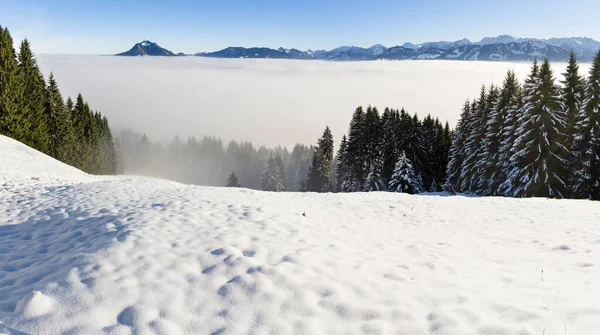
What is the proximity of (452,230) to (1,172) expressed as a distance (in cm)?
2475

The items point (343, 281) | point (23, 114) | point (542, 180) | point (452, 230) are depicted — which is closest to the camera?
point (343, 281)

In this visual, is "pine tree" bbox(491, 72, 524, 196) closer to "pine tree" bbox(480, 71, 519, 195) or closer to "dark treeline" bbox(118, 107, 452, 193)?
"pine tree" bbox(480, 71, 519, 195)

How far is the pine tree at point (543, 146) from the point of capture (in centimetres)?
2505

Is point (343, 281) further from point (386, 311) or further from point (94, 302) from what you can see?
point (94, 302)

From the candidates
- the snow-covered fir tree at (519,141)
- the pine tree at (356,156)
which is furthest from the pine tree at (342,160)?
the snow-covered fir tree at (519,141)

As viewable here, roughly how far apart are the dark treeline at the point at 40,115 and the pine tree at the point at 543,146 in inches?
2047

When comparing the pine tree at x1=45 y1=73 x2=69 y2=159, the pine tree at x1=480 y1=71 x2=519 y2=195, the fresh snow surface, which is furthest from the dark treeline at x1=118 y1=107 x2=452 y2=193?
the fresh snow surface

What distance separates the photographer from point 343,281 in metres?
5.18

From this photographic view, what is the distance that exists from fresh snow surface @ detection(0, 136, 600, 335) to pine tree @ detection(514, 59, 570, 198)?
16.5 metres

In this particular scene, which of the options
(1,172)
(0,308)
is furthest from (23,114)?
(0,308)

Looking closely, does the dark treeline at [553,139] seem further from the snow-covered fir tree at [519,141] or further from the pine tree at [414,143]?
the pine tree at [414,143]

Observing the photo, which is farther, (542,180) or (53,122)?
(53,122)

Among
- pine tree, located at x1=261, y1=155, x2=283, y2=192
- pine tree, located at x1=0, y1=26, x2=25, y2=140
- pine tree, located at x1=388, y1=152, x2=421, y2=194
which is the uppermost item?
pine tree, located at x1=0, y1=26, x2=25, y2=140

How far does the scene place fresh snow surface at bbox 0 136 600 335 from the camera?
4.06m
